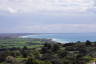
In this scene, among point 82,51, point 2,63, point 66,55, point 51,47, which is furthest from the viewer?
point 51,47

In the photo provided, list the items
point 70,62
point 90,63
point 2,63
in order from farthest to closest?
point 2,63
point 70,62
point 90,63

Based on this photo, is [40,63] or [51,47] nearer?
[40,63]

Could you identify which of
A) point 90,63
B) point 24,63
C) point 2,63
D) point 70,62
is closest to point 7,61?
point 2,63

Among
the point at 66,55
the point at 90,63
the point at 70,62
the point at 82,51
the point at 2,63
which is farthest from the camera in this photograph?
the point at 82,51

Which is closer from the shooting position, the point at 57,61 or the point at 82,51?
the point at 57,61

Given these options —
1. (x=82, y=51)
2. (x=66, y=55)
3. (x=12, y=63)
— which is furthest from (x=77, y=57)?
(x=12, y=63)

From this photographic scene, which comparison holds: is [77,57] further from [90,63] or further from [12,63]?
[12,63]

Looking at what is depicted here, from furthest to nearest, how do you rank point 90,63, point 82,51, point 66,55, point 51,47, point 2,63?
point 51,47 < point 82,51 < point 66,55 < point 2,63 < point 90,63

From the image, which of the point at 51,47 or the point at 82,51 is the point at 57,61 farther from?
the point at 51,47
